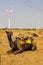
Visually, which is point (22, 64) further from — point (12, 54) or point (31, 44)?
point (31, 44)

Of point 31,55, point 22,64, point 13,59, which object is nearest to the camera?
point 22,64

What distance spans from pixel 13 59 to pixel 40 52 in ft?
8.23

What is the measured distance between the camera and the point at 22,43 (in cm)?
1686

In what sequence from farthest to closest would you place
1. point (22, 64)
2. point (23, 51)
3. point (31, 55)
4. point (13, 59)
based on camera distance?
point (23, 51), point (31, 55), point (13, 59), point (22, 64)

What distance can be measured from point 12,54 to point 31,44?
2171 millimetres

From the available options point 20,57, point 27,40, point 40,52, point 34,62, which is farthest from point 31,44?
point 34,62

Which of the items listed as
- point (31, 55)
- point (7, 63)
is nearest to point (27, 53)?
point (31, 55)

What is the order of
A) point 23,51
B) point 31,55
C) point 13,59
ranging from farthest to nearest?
point 23,51 → point 31,55 → point 13,59

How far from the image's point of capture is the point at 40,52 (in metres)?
16.2

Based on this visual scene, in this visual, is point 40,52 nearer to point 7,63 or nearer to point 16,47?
point 16,47

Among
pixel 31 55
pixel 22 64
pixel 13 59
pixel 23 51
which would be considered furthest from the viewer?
pixel 23 51

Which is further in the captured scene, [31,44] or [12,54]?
[31,44]

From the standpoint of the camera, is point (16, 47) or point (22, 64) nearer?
point (22, 64)

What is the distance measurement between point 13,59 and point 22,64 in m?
1.17
